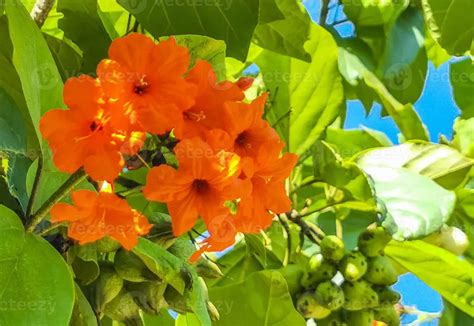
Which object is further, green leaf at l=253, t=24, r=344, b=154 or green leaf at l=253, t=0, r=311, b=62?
green leaf at l=253, t=24, r=344, b=154

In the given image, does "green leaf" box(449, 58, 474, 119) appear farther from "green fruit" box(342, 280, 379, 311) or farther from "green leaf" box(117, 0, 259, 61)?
"green leaf" box(117, 0, 259, 61)

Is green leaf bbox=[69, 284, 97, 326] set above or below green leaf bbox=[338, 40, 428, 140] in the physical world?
above

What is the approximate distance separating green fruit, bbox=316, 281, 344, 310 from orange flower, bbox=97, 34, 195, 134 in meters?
0.49

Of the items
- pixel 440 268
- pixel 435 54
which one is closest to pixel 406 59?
pixel 435 54

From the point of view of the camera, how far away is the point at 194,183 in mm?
646

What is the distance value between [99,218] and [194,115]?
10 centimetres

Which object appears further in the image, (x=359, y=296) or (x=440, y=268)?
(x=440, y=268)

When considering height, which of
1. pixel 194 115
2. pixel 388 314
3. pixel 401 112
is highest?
pixel 194 115

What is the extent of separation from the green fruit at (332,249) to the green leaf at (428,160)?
0.41 feet

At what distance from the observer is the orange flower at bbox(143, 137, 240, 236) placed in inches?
24.6

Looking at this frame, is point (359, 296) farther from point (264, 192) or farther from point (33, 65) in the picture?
point (33, 65)

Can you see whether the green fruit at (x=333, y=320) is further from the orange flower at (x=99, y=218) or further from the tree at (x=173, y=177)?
the orange flower at (x=99, y=218)

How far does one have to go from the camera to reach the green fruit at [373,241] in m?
1.07

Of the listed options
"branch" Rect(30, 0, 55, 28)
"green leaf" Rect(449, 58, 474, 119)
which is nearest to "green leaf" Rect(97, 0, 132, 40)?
"branch" Rect(30, 0, 55, 28)
